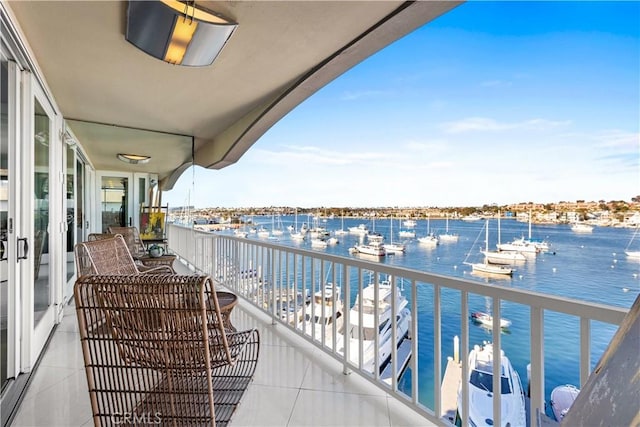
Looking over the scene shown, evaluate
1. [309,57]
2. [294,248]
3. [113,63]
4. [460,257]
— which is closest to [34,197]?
[113,63]

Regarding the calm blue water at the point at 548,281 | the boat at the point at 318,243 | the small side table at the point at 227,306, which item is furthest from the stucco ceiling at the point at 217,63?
the boat at the point at 318,243

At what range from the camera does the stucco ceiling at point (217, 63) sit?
206cm

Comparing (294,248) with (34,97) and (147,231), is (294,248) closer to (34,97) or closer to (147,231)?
(34,97)

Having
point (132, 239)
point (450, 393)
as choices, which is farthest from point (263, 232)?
point (450, 393)

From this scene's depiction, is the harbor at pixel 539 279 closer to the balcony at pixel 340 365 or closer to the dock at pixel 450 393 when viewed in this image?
the balcony at pixel 340 365

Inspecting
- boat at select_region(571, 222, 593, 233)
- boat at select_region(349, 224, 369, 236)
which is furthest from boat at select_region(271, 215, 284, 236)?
boat at select_region(571, 222, 593, 233)

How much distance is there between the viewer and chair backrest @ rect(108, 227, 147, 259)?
17.0ft

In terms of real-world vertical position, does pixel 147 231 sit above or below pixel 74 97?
below

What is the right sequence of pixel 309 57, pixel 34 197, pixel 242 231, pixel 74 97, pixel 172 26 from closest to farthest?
pixel 172 26 < pixel 34 197 < pixel 309 57 < pixel 74 97 < pixel 242 231

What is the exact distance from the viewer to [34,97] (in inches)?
103

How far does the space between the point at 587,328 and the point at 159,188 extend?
20.0ft

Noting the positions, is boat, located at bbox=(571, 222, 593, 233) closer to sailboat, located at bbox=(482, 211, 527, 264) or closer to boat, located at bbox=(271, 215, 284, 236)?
sailboat, located at bbox=(482, 211, 527, 264)

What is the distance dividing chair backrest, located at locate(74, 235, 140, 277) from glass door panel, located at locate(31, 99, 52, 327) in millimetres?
286

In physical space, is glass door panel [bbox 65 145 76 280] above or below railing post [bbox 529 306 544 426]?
above
